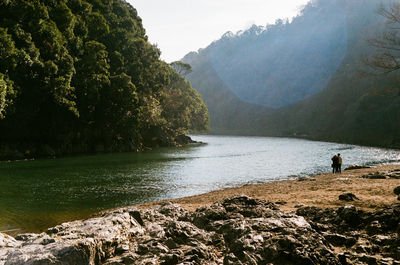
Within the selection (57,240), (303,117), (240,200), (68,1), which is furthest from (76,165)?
(303,117)

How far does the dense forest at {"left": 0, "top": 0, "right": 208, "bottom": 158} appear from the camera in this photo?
113ft

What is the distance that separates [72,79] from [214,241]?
134 ft

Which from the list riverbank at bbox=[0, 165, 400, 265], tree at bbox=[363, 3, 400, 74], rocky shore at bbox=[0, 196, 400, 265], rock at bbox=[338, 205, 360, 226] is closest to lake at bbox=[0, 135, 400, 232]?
riverbank at bbox=[0, 165, 400, 265]

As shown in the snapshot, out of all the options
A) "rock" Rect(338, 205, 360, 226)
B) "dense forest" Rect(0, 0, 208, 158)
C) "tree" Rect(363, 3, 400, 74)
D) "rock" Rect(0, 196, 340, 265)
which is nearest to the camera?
"rock" Rect(0, 196, 340, 265)

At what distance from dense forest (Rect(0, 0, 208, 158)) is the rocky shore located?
2905 cm

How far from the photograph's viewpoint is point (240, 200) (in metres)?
10.6

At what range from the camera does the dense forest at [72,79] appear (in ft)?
113

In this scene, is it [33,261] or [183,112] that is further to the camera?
[183,112]

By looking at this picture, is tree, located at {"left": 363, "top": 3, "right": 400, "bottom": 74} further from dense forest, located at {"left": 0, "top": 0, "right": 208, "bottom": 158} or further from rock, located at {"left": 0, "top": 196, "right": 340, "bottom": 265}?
dense forest, located at {"left": 0, "top": 0, "right": 208, "bottom": 158}

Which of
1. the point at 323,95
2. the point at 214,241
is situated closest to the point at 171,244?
the point at 214,241

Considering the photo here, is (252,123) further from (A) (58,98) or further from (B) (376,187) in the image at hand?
(B) (376,187)

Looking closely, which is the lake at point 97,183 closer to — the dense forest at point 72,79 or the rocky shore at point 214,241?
the rocky shore at point 214,241

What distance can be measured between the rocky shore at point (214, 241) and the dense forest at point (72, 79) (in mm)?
29051

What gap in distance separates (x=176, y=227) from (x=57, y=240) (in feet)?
8.41
